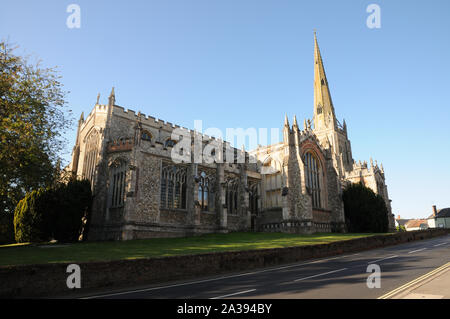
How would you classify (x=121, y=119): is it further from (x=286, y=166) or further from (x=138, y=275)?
(x=138, y=275)

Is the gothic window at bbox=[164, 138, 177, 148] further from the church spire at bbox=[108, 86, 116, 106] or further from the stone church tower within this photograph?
the stone church tower

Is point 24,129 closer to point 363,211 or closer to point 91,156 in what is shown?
point 91,156

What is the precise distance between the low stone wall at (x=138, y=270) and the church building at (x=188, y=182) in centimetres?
1039

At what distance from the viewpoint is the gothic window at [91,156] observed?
92.4ft

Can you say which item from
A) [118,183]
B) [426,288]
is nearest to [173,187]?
[118,183]

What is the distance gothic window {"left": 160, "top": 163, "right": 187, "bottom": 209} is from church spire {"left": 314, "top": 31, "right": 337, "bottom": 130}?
49677 mm

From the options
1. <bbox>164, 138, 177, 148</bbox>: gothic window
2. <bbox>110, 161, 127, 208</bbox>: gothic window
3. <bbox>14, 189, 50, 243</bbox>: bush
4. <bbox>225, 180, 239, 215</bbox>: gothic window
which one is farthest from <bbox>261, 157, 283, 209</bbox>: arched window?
<bbox>14, 189, 50, 243</bbox>: bush

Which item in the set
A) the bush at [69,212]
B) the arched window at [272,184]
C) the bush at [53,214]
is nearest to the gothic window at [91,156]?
the bush at [69,212]

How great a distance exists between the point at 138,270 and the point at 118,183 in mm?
14251

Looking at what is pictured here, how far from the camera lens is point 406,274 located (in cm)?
→ 1073

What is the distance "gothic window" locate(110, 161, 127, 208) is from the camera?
79.5 feet

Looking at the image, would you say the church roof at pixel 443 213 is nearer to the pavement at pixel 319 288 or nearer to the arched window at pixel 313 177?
the arched window at pixel 313 177

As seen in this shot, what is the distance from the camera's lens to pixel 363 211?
3897 centimetres
